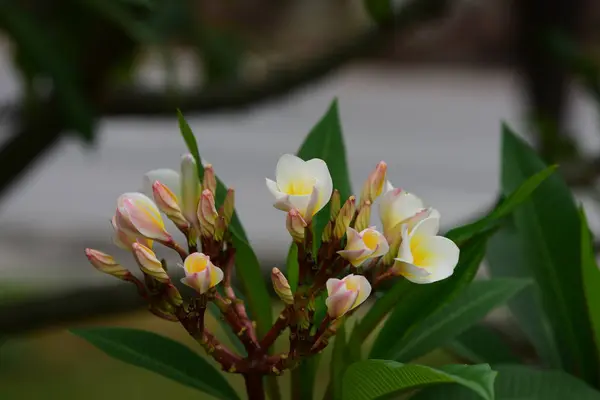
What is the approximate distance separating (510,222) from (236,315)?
9.3 inches

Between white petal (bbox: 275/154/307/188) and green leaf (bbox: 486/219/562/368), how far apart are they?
0.62 feet

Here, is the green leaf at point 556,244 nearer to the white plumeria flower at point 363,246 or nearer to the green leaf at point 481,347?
the green leaf at point 481,347

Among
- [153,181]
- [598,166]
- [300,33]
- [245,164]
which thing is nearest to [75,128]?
[153,181]

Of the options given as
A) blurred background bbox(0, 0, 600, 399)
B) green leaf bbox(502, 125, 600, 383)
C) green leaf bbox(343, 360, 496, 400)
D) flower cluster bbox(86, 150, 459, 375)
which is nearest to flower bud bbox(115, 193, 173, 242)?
flower cluster bbox(86, 150, 459, 375)

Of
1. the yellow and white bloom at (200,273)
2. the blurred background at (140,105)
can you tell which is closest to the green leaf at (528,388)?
the yellow and white bloom at (200,273)

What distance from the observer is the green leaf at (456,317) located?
1.32ft

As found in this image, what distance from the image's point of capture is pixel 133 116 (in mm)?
1039

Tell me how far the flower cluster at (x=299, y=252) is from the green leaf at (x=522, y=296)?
0.15 m

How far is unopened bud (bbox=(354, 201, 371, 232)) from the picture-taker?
352 millimetres

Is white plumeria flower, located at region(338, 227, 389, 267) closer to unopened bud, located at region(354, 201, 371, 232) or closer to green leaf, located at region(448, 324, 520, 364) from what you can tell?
unopened bud, located at region(354, 201, 371, 232)

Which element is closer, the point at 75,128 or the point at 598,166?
the point at 75,128

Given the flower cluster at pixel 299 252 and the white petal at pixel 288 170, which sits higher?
the white petal at pixel 288 170

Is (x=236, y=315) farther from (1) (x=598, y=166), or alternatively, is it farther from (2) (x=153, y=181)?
(1) (x=598, y=166)

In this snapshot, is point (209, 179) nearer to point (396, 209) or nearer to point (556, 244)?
point (396, 209)
